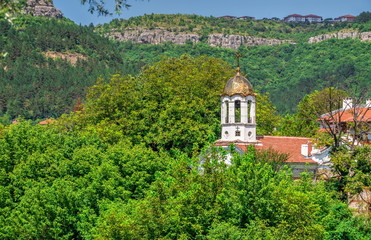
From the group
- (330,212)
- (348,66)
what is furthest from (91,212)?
(348,66)

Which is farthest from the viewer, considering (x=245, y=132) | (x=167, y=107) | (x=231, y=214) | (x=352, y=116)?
(x=352, y=116)

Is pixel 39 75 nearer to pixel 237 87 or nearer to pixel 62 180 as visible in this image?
pixel 237 87

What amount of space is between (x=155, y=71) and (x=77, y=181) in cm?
1839

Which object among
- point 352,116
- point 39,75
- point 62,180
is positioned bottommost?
point 62,180

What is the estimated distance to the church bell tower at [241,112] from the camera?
39.2 m

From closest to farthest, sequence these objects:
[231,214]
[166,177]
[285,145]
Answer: [231,214]
[166,177]
[285,145]

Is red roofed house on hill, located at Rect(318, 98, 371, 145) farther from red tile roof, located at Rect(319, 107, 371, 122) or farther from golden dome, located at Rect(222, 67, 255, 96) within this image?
golden dome, located at Rect(222, 67, 255, 96)

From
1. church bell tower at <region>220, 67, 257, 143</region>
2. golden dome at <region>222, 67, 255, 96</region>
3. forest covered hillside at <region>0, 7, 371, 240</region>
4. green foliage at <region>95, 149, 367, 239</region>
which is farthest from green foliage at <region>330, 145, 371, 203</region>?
golden dome at <region>222, 67, 255, 96</region>

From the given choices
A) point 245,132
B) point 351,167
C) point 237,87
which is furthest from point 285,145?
point 351,167

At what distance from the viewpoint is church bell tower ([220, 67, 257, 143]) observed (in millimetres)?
39188

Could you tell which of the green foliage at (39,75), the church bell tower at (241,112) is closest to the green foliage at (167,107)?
the church bell tower at (241,112)

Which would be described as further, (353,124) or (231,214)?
(353,124)

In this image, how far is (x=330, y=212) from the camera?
2741 cm

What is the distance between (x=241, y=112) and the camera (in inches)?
1549
